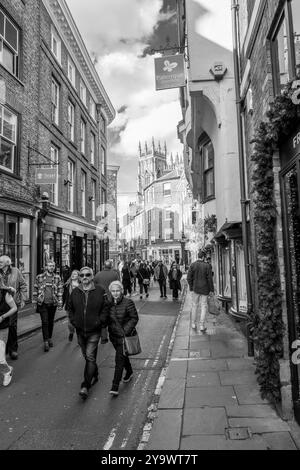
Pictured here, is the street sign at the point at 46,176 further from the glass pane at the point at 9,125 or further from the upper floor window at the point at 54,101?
the upper floor window at the point at 54,101

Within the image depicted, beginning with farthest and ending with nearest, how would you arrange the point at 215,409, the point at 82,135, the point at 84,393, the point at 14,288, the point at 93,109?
the point at 93,109 < the point at 82,135 < the point at 14,288 < the point at 84,393 < the point at 215,409

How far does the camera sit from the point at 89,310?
521cm

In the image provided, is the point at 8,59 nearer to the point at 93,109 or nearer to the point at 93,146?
the point at 93,146

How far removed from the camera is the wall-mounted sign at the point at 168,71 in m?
11.0

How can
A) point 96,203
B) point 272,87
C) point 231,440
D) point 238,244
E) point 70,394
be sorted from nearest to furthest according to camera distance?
point 231,440 → point 272,87 → point 70,394 → point 238,244 → point 96,203

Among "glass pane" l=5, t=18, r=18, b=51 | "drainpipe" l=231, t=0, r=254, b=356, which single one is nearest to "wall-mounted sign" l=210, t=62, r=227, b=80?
"drainpipe" l=231, t=0, r=254, b=356

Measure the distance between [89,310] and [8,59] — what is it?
11449 mm

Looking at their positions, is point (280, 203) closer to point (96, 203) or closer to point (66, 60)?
point (66, 60)

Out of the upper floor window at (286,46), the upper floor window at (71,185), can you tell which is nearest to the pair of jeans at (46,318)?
the upper floor window at (286,46)

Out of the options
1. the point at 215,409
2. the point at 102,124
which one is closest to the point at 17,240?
the point at 215,409

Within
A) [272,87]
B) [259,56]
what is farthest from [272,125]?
[259,56]

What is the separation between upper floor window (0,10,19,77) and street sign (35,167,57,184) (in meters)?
3.53

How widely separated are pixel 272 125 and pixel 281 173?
1.89 feet

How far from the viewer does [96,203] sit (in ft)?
84.9
